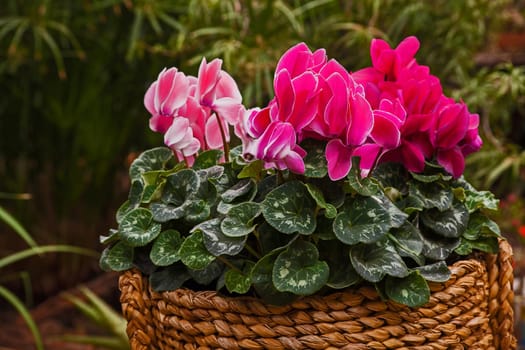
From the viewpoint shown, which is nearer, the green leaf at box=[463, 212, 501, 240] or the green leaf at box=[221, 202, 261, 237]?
the green leaf at box=[221, 202, 261, 237]

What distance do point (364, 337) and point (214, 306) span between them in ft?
0.47

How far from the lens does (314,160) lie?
2.36ft

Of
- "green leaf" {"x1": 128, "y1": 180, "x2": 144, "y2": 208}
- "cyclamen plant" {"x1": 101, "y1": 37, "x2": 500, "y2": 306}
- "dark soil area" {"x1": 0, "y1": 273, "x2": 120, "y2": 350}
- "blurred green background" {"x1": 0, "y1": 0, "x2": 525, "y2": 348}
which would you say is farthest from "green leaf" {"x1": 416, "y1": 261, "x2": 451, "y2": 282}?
"dark soil area" {"x1": 0, "y1": 273, "x2": 120, "y2": 350}

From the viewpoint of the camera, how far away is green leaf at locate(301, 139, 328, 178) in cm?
70

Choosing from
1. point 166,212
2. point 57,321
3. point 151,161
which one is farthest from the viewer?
point 57,321

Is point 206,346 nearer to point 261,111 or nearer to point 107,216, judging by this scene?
point 261,111

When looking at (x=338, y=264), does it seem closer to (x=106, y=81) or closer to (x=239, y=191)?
(x=239, y=191)

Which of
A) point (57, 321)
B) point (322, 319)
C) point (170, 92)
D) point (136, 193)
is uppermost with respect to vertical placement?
point (170, 92)

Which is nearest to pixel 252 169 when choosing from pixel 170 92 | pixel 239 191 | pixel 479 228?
pixel 239 191

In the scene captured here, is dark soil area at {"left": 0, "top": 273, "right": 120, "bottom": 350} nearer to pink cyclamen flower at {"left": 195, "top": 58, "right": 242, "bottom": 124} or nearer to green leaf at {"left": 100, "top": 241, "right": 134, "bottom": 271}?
green leaf at {"left": 100, "top": 241, "right": 134, "bottom": 271}

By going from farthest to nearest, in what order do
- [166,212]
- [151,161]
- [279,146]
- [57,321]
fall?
[57,321]
[151,161]
[166,212]
[279,146]

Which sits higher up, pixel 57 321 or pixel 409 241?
pixel 409 241

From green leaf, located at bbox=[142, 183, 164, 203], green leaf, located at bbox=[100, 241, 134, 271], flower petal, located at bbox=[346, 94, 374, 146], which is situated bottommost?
green leaf, located at bbox=[100, 241, 134, 271]

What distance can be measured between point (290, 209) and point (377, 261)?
0.32 feet
